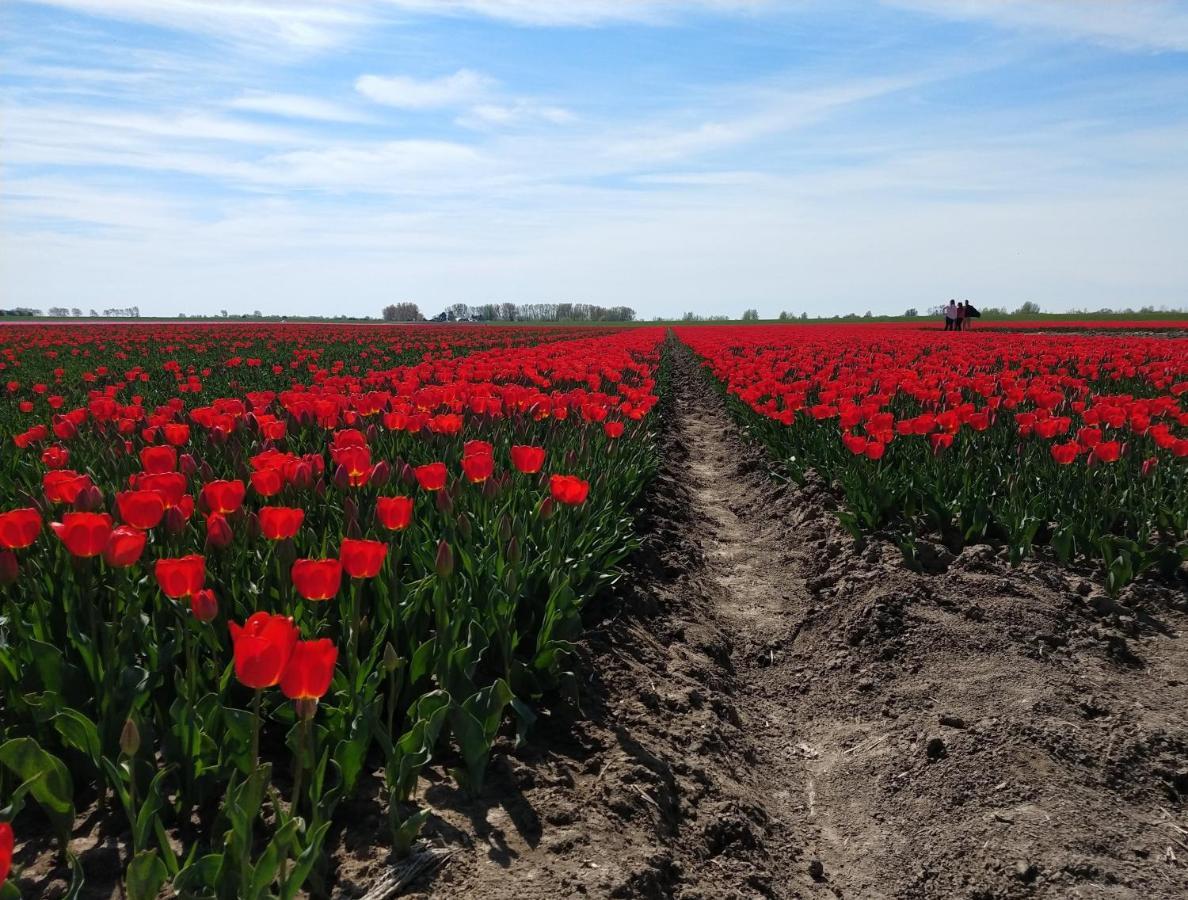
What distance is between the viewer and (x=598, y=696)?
3.33 m

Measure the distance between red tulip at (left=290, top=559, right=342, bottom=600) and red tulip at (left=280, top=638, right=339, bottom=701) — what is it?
50 cm

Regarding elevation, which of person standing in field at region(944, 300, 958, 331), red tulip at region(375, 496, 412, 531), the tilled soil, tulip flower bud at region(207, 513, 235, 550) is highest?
person standing in field at region(944, 300, 958, 331)

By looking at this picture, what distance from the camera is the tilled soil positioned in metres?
2.52

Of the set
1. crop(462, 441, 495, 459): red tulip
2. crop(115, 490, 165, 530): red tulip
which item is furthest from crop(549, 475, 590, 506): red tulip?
crop(115, 490, 165, 530): red tulip

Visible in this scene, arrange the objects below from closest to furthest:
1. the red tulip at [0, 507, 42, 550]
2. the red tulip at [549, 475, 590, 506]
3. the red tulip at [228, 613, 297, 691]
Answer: the red tulip at [228, 613, 297, 691] → the red tulip at [0, 507, 42, 550] → the red tulip at [549, 475, 590, 506]

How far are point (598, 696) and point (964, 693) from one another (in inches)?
66.8

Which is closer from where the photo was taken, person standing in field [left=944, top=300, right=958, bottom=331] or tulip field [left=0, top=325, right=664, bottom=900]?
tulip field [left=0, top=325, right=664, bottom=900]

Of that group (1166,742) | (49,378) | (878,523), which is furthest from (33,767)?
(49,378)

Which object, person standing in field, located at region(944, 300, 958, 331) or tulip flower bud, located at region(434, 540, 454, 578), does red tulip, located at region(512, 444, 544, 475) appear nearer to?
tulip flower bud, located at region(434, 540, 454, 578)

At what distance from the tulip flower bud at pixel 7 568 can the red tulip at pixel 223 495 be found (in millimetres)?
636

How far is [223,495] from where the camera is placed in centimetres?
303

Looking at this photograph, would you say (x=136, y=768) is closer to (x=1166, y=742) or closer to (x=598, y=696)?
(x=598, y=696)

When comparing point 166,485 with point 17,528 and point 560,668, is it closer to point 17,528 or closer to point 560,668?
point 17,528

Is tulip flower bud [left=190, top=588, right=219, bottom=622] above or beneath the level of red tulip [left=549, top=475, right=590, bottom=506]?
beneath
